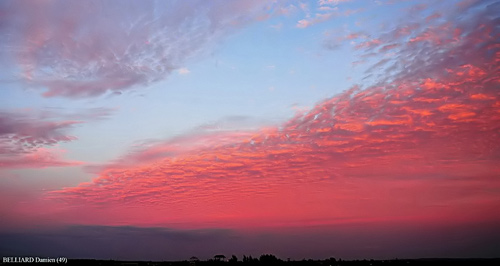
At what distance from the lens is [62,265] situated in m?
146

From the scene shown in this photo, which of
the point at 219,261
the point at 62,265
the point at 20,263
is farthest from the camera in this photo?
the point at 219,261

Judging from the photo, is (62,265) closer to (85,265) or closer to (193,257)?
(85,265)

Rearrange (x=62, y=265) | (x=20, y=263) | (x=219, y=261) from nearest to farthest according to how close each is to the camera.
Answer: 1. (x=20, y=263)
2. (x=62, y=265)
3. (x=219, y=261)

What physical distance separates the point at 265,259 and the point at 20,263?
3816 inches

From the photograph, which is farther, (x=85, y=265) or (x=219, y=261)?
(x=219, y=261)

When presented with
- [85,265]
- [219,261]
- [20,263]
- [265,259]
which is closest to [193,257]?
[219,261]

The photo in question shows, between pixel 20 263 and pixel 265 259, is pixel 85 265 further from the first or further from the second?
pixel 265 259

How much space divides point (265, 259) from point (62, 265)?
83.6 meters

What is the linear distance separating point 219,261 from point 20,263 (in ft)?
262

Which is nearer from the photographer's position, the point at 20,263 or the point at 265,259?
the point at 20,263

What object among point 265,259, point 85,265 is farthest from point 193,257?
point 85,265

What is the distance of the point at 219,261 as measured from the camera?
184375 mm

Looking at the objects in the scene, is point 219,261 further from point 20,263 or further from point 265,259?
point 20,263

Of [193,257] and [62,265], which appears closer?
[62,265]
